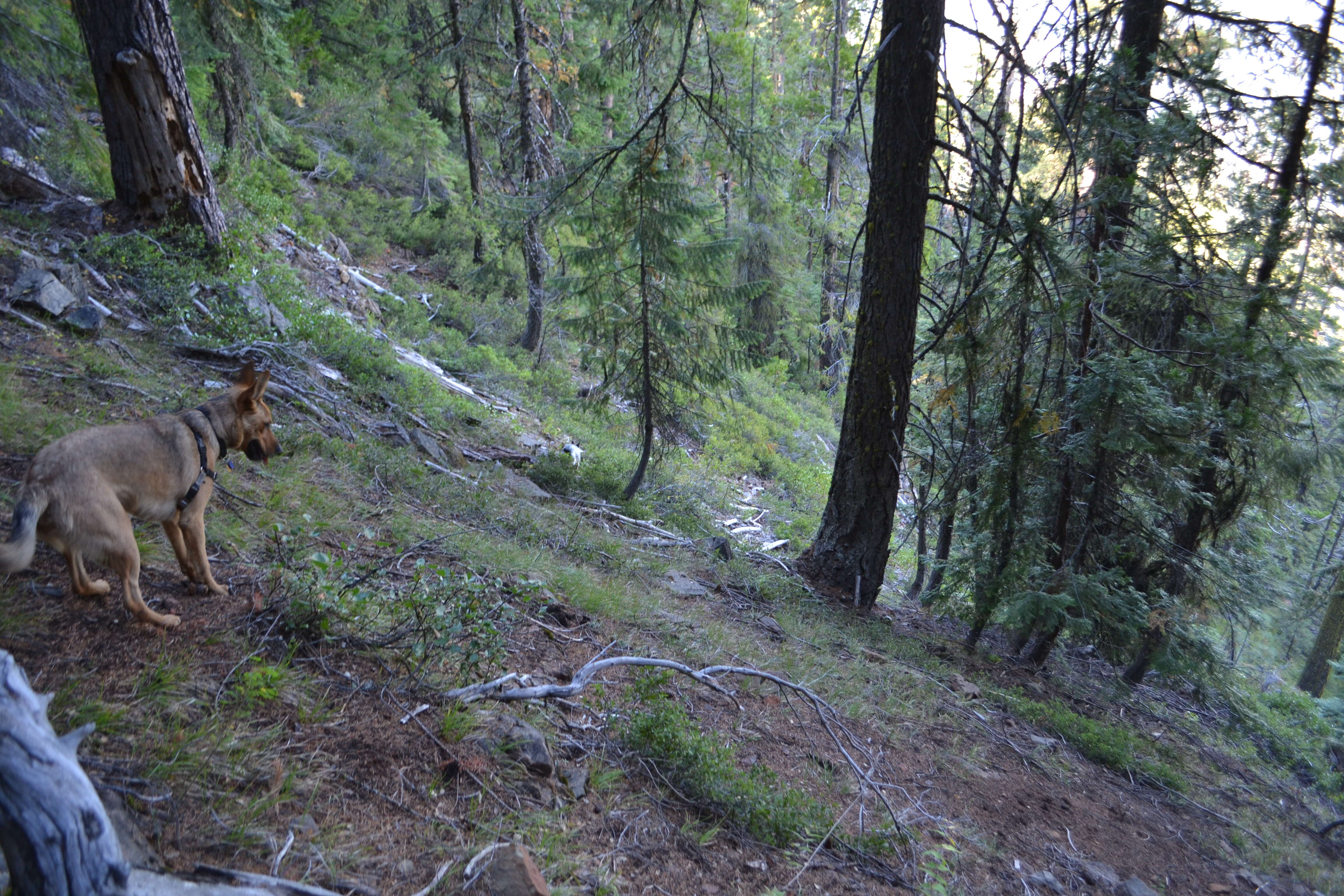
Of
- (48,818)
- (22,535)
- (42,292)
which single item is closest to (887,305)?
(22,535)

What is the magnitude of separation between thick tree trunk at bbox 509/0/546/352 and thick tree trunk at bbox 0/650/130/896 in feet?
38.8

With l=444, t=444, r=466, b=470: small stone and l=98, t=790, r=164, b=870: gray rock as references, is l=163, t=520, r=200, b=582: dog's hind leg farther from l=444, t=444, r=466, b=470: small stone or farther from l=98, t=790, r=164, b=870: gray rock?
l=444, t=444, r=466, b=470: small stone

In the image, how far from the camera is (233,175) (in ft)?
36.3

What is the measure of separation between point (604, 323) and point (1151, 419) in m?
5.92

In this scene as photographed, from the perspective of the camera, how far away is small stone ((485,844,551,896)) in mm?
2291

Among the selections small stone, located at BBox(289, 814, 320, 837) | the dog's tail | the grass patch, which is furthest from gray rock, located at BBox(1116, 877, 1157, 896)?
the dog's tail

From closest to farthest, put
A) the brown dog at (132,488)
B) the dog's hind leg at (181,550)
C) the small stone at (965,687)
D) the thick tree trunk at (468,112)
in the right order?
the brown dog at (132,488)
the dog's hind leg at (181,550)
the small stone at (965,687)
the thick tree trunk at (468,112)

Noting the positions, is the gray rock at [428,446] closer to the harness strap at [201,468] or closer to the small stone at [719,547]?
the small stone at [719,547]

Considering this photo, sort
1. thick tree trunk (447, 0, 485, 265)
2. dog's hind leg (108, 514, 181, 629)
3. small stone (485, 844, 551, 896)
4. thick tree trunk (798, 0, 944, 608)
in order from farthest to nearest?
thick tree trunk (447, 0, 485, 265) < thick tree trunk (798, 0, 944, 608) < dog's hind leg (108, 514, 181, 629) < small stone (485, 844, 551, 896)

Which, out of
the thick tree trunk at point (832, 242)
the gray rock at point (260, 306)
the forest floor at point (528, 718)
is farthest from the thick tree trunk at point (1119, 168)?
the thick tree trunk at point (832, 242)

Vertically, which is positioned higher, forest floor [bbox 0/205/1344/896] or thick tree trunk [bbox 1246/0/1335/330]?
thick tree trunk [bbox 1246/0/1335/330]

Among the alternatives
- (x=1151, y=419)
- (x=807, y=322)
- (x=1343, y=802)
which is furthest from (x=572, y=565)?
(x=807, y=322)

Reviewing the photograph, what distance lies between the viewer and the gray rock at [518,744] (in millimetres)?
3061

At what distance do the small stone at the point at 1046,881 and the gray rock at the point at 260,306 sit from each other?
28.0 ft
